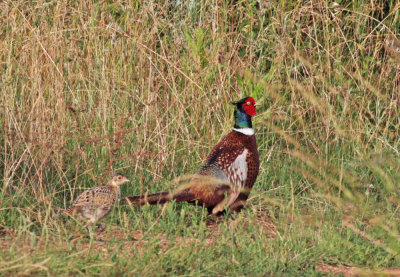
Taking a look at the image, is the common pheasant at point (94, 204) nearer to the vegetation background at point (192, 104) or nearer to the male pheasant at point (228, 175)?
the vegetation background at point (192, 104)

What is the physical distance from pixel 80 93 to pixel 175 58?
871 millimetres

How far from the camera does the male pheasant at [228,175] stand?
4.74 metres

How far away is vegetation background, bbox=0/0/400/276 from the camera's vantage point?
15.5 ft

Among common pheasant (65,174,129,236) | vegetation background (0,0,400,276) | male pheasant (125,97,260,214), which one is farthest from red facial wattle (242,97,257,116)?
common pheasant (65,174,129,236)

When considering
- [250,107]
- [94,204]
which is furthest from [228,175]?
[94,204]

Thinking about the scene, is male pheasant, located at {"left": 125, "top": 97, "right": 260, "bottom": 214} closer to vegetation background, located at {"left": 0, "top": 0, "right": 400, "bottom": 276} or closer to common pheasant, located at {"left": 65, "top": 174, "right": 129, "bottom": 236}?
vegetation background, located at {"left": 0, "top": 0, "right": 400, "bottom": 276}

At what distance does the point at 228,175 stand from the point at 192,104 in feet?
3.64

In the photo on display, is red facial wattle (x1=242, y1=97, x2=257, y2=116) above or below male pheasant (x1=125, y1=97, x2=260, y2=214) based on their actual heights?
above

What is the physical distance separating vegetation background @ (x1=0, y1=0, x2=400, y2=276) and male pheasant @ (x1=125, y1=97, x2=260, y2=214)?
0.39ft

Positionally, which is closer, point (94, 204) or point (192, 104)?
point (94, 204)

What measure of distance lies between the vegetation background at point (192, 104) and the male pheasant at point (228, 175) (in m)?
0.12

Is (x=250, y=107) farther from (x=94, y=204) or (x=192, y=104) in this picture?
(x=94, y=204)

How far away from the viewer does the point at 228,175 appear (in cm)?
489

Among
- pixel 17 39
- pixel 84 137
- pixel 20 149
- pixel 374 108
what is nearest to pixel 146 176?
pixel 84 137
